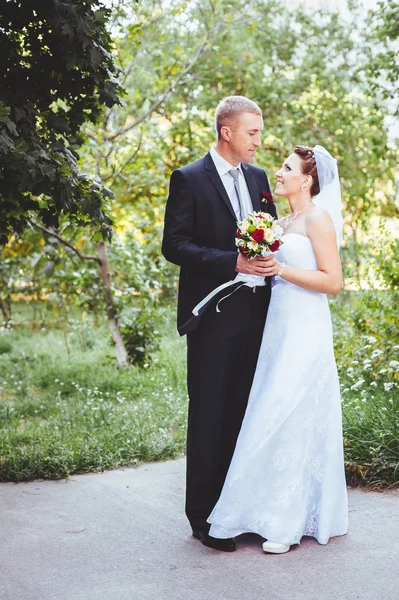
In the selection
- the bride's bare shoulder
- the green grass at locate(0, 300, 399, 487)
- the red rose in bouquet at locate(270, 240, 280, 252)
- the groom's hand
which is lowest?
the green grass at locate(0, 300, 399, 487)

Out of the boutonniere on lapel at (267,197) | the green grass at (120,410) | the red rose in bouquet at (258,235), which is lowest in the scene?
the green grass at (120,410)

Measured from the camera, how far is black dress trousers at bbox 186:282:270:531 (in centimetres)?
402

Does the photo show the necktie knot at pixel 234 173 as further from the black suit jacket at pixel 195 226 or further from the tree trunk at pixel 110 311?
the tree trunk at pixel 110 311

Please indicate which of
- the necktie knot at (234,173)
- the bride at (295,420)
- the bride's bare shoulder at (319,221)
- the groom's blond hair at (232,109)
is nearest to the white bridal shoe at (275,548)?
the bride at (295,420)

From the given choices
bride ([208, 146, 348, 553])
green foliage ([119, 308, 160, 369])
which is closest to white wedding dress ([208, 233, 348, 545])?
bride ([208, 146, 348, 553])

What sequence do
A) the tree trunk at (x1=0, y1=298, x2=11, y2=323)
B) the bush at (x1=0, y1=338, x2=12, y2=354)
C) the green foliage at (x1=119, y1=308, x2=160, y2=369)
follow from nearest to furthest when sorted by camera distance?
the green foliage at (x1=119, y1=308, x2=160, y2=369)
the bush at (x1=0, y1=338, x2=12, y2=354)
the tree trunk at (x1=0, y1=298, x2=11, y2=323)

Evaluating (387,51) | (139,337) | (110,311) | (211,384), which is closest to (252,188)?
(211,384)

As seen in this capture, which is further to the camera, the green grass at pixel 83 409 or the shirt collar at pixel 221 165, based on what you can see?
the green grass at pixel 83 409

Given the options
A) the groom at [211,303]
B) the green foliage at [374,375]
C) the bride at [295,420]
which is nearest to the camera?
the bride at [295,420]

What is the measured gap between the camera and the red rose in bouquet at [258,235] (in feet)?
11.9

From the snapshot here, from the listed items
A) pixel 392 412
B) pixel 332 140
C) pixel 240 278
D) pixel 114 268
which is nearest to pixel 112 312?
pixel 114 268

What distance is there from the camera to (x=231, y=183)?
13.6 feet

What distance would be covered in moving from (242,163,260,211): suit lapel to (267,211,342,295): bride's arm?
34 cm

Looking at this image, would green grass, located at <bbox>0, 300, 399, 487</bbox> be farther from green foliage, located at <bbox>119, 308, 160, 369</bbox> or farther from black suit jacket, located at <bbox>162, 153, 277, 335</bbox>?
black suit jacket, located at <bbox>162, 153, 277, 335</bbox>
